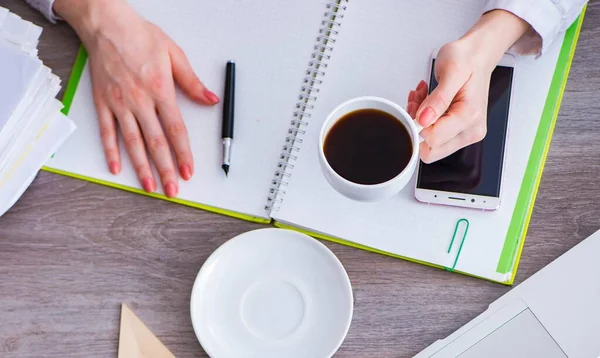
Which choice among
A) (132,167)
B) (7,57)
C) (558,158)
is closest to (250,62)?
(132,167)

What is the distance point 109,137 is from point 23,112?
14cm

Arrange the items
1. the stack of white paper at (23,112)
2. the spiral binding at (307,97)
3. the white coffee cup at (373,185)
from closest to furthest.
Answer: the white coffee cup at (373,185), the stack of white paper at (23,112), the spiral binding at (307,97)

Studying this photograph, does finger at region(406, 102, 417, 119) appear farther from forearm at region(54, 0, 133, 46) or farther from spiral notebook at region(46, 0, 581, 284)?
forearm at region(54, 0, 133, 46)

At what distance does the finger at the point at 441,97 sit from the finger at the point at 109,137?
45 centimetres

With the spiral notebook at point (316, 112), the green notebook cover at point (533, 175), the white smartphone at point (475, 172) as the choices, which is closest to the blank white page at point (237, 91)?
the spiral notebook at point (316, 112)

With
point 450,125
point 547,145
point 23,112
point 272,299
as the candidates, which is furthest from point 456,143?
point 23,112

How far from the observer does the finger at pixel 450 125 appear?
0.85 m

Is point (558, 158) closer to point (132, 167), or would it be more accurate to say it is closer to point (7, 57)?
point (132, 167)

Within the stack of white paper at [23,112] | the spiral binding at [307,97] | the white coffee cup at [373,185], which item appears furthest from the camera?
the spiral binding at [307,97]

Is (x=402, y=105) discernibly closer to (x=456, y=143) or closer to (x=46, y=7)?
(x=456, y=143)

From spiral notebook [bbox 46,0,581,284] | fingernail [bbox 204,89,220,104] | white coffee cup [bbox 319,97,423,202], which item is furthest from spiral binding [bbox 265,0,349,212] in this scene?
white coffee cup [bbox 319,97,423,202]

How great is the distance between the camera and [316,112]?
102 cm

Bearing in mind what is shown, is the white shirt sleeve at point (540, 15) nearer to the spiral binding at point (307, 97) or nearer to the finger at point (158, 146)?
the spiral binding at point (307, 97)

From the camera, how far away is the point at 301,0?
1.08 m
